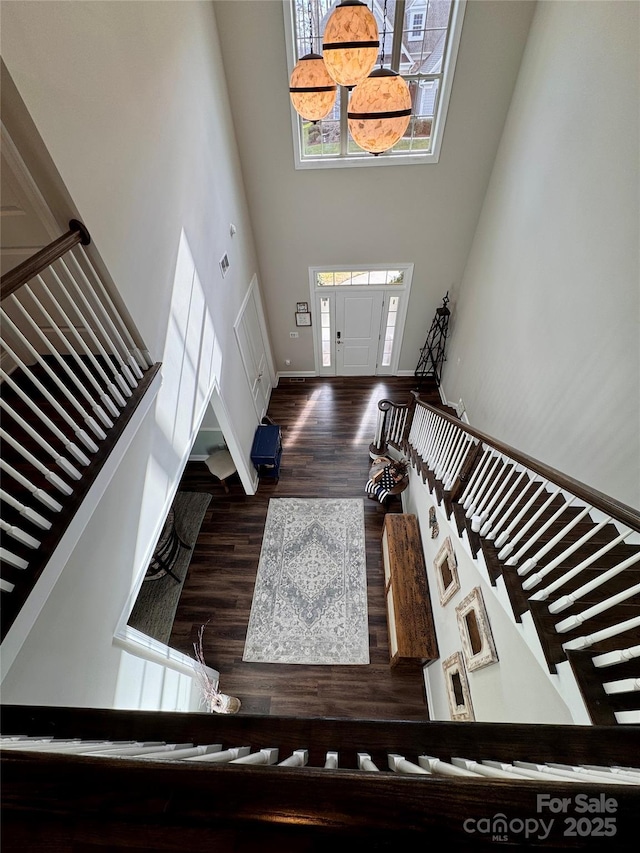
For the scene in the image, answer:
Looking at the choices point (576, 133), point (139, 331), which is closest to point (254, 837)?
point (139, 331)

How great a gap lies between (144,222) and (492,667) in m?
3.42

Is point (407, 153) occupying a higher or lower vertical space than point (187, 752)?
higher

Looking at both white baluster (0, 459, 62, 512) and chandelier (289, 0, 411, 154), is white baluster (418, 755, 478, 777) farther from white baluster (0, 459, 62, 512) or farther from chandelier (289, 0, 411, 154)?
chandelier (289, 0, 411, 154)

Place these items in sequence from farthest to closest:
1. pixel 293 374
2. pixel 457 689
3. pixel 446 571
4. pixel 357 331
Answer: pixel 293 374 < pixel 357 331 < pixel 446 571 < pixel 457 689

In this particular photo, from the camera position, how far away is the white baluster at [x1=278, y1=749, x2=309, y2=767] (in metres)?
0.83

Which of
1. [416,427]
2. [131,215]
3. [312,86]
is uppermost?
[312,86]

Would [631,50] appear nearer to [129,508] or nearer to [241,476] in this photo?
[129,508]

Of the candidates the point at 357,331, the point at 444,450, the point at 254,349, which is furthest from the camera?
the point at 357,331

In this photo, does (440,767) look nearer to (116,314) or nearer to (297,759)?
(297,759)

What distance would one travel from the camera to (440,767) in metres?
0.88

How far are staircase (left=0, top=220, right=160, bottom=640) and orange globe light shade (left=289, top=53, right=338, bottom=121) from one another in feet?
5.71

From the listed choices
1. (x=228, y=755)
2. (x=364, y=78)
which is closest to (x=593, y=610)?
(x=228, y=755)

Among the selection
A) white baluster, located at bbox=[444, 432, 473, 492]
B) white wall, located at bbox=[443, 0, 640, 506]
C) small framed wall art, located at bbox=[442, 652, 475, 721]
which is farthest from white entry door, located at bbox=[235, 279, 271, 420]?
small framed wall art, located at bbox=[442, 652, 475, 721]

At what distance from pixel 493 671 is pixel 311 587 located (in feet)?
7.12
